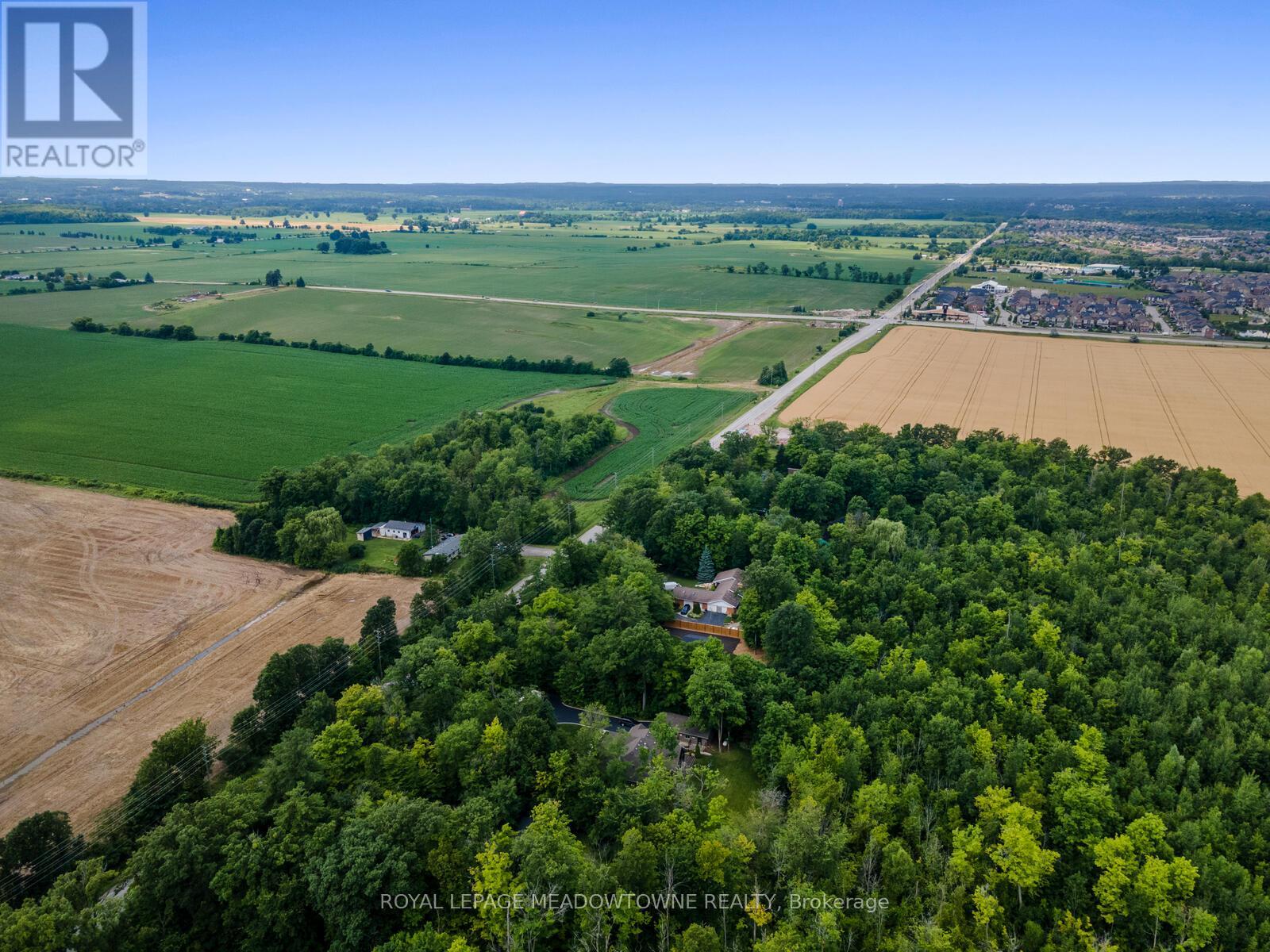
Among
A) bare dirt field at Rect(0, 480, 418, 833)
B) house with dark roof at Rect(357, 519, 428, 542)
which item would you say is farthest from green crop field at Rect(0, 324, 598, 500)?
house with dark roof at Rect(357, 519, 428, 542)

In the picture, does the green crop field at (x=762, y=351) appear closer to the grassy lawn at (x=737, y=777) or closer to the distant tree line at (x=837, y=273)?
the distant tree line at (x=837, y=273)

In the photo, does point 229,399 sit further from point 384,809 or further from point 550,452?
point 384,809

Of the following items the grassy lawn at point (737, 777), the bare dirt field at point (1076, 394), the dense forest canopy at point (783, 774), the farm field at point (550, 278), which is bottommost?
the grassy lawn at point (737, 777)

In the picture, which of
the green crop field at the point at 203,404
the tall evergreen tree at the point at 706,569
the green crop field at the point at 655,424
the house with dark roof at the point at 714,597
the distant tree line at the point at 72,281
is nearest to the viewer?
the house with dark roof at the point at 714,597

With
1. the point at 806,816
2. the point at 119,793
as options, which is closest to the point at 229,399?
the point at 119,793

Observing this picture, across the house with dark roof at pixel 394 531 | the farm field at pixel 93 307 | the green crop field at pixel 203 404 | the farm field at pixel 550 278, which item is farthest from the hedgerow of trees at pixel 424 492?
the farm field at pixel 550 278

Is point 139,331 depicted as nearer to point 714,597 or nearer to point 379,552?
point 379,552

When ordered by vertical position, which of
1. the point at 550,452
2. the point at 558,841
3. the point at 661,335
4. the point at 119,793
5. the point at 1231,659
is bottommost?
the point at 119,793
